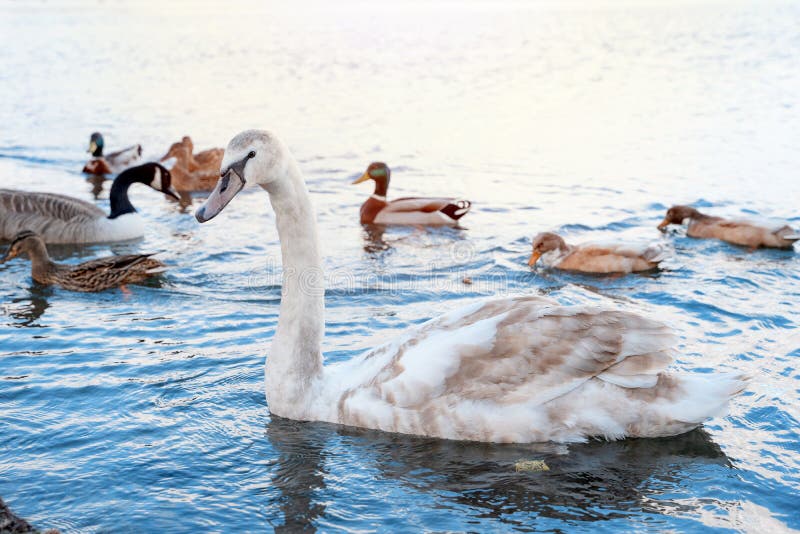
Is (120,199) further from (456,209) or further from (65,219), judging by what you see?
(456,209)

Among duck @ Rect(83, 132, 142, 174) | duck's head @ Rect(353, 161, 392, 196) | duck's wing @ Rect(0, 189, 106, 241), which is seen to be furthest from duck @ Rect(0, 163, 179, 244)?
duck @ Rect(83, 132, 142, 174)

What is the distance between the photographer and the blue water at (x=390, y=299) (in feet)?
18.7

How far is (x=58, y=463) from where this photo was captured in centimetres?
613

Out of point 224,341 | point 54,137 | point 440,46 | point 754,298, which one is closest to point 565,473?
point 224,341

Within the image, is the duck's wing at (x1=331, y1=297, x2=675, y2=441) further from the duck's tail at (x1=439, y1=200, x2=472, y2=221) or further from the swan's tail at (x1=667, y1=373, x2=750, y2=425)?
the duck's tail at (x1=439, y1=200, x2=472, y2=221)

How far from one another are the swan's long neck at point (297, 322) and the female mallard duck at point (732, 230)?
7002 millimetres

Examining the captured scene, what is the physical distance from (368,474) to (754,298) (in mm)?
5530

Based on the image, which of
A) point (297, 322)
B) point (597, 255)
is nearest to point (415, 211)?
point (597, 255)

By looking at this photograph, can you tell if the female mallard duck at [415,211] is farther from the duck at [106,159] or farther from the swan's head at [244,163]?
the swan's head at [244,163]

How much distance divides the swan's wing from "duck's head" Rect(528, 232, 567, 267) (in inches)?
192

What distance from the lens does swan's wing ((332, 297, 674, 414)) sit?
607 centimetres

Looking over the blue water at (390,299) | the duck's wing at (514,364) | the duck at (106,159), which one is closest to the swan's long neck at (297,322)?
the blue water at (390,299)

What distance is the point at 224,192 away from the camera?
611cm

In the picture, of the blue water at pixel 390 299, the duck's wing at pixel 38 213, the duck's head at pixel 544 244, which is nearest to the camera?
the blue water at pixel 390 299
